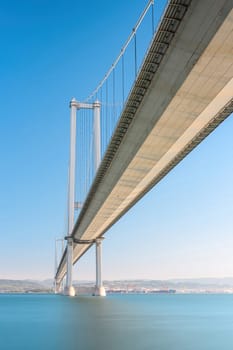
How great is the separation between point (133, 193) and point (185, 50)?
17403mm

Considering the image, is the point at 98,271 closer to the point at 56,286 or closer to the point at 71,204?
the point at 71,204

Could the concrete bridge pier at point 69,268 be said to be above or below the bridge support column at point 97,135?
below

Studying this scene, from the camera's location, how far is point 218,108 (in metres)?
16.0

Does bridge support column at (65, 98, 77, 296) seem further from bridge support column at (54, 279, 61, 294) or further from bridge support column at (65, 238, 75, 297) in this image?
bridge support column at (54, 279, 61, 294)

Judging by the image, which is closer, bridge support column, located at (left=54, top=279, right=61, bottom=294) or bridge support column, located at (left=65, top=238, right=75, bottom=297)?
bridge support column, located at (left=65, top=238, right=75, bottom=297)

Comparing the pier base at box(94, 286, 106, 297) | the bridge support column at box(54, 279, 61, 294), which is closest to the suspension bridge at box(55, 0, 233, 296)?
the pier base at box(94, 286, 106, 297)

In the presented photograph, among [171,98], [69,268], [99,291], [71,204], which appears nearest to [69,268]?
[69,268]

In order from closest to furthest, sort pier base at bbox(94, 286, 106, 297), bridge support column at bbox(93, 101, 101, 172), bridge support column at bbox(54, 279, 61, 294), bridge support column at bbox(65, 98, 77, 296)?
bridge support column at bbox(93, 101, 101, 172), bridge support column at bbox(65, 98, 77, 296), pier base at bbox(94, 286, 106, 297), bridge support column at bbox(54, 279, 61, 294)

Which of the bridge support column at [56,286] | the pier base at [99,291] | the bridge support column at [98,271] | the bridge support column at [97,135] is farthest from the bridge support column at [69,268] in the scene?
the bridge support column at [56,286]

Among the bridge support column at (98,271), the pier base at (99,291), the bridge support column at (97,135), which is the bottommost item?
the pier base at (99,291)

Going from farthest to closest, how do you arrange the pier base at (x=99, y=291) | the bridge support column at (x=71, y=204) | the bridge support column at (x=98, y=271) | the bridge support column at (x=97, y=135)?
the pier base at (x=99, y=291), the bridge support column at (x=98, y=271), the bridge support column at (x=71, y=204), the bridge support column at (x=97, y=135)

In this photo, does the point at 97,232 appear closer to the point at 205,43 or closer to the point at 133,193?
the point at 133,193

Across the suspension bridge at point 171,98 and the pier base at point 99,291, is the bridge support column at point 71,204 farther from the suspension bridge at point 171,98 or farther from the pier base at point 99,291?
the suspension bridge at point 171,98

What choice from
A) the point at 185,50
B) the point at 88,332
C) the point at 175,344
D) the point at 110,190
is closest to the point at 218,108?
the point at 185,50
